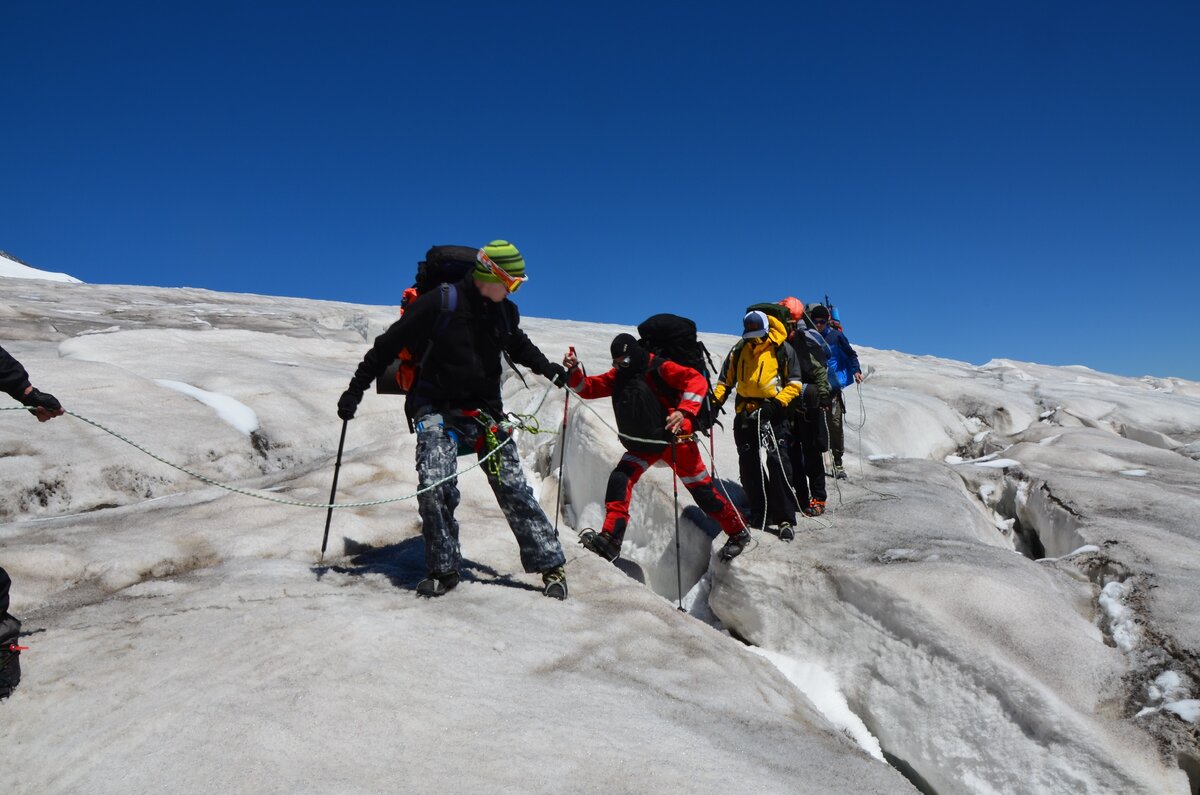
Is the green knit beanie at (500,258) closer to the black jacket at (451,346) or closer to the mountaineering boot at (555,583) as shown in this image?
the black jacket at (451,346)

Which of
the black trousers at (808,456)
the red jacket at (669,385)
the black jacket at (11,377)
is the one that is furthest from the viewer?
the black trousers at (808,456)

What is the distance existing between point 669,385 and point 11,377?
4.97m

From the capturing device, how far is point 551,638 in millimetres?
4691

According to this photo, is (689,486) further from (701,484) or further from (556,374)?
(556,374)

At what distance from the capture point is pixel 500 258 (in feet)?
16.6

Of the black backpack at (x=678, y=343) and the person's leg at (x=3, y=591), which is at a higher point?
the black backpack at (x=678, y=343)

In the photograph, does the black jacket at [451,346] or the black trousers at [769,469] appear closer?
the black jacket at [451,346]

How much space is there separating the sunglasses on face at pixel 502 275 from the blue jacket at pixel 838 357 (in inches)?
238

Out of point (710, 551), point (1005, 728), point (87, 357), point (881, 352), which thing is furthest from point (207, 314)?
point (881, 352)

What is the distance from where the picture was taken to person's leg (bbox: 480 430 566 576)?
5.38 meters

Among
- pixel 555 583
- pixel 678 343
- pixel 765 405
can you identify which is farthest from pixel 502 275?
pixel 765 405

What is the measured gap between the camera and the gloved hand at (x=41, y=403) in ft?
14.3

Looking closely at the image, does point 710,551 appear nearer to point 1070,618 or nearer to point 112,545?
point 1070,618

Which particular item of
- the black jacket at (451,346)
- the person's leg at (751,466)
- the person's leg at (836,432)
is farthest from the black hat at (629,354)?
the person's leg at (836,432)
